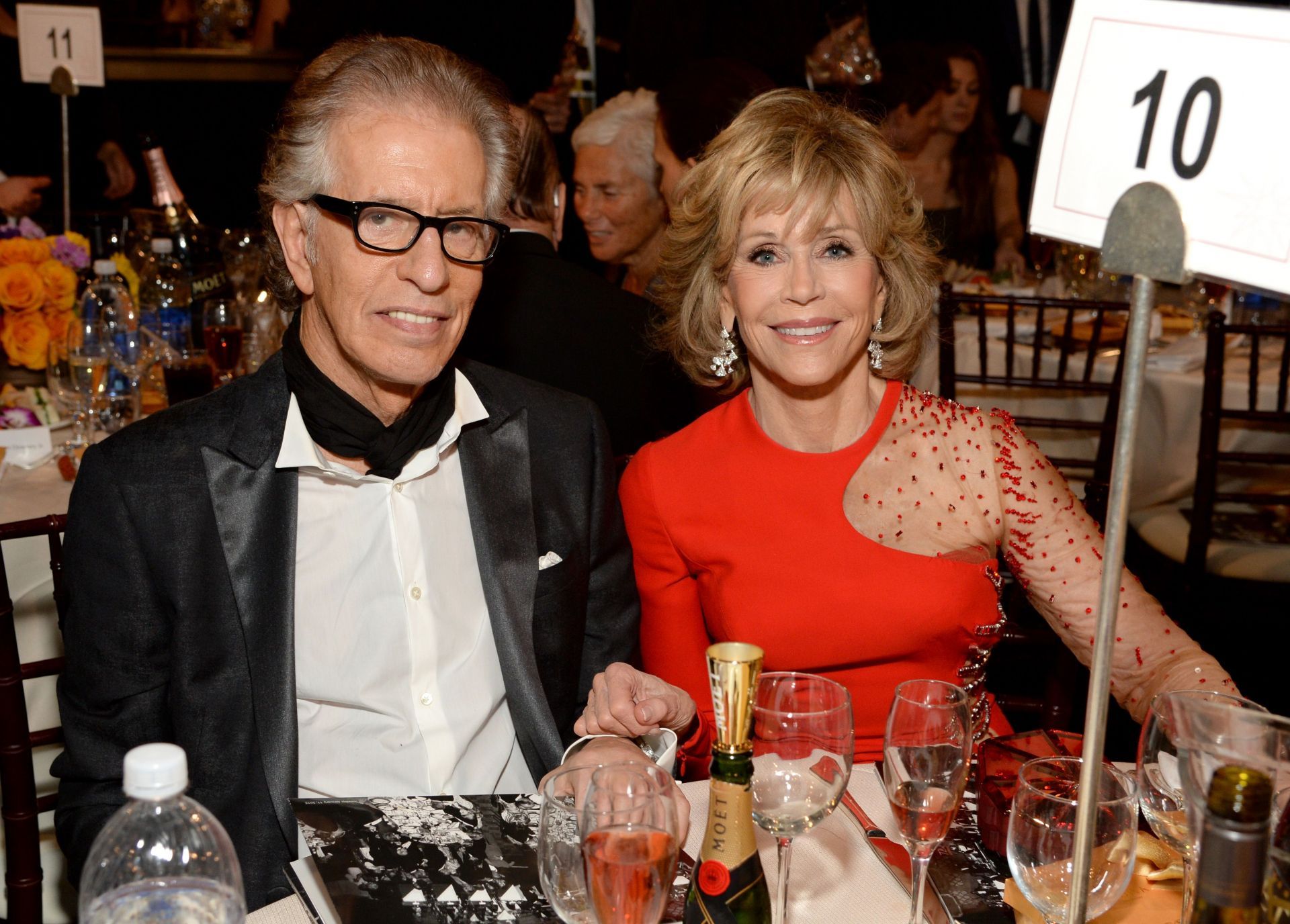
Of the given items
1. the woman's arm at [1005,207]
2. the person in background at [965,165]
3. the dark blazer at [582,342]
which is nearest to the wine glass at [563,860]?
the dark blazer at [582,342]

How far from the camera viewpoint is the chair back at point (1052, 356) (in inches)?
144

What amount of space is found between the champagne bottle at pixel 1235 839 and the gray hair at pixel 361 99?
1317 millimetres

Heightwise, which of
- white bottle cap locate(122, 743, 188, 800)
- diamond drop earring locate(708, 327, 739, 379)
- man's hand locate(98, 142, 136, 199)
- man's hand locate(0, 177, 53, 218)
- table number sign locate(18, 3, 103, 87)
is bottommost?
white bottle cap locate(122, 743, 188, 800)

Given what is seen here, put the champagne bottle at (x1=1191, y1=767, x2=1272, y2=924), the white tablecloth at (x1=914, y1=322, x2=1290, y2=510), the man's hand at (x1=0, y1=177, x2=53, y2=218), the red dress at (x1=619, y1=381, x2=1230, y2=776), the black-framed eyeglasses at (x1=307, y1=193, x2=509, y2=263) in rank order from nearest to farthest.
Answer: the champagne bottle at (x1=1191, y1=767, x2=1272, y2=924)
the black-framed eyeglasses at (x1=307, y1=193, x2=509, y2=263)
the red dress at (x1=619, y1=381, x2=1230, y2=776)
the white tablecloth at (x1=914, y1=322, x2=1290, y2=510)
the man's hand at (x1=0, y1=177, x2=53, y2=218)

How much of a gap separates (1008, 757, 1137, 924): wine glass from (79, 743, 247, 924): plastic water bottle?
0.69m

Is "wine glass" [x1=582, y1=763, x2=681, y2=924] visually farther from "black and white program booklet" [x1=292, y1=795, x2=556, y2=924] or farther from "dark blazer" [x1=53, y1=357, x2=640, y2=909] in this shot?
"dark blazer" [x1=53, y1=357, x2=640, y2=909]

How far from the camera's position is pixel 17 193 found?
484cm

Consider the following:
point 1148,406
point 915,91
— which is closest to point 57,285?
point 1148,406

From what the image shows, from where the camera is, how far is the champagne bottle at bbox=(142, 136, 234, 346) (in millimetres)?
3861

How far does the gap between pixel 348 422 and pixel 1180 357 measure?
3.13 m

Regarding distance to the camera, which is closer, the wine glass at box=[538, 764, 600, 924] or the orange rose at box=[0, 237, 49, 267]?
the wine glass at box=[538, 764, 600, 924]

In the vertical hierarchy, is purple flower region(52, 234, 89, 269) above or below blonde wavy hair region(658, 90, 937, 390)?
below

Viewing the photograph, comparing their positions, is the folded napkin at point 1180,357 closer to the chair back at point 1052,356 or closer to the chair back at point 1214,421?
the chair back at point 1052,356

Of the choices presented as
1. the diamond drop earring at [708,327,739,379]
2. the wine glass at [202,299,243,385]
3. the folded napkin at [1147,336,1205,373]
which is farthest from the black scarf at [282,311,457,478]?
the folded napkin at [1147,336,1205,373]
